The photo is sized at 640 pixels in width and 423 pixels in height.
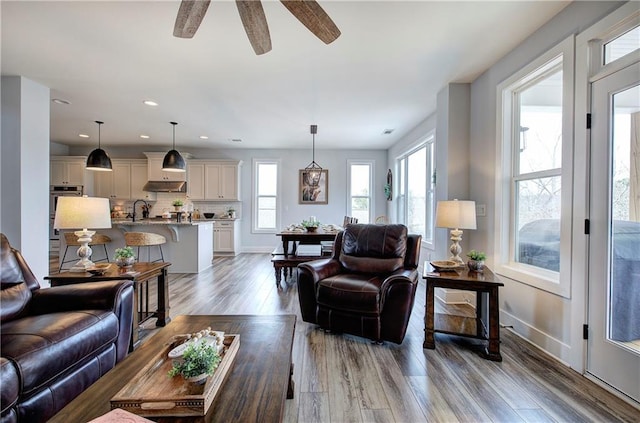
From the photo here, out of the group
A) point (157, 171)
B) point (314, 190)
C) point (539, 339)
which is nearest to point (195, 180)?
point (157, 171)

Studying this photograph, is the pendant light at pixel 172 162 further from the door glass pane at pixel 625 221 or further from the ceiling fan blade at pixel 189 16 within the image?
the door glass pane at pixel 625 221

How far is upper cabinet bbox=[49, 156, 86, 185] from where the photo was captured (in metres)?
6.61

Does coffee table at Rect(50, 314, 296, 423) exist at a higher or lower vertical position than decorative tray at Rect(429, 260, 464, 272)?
lower

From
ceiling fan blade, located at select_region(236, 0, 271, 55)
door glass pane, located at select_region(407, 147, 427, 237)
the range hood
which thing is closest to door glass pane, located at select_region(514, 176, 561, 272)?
door glass pane, located at select_region(407, 147, 427, 237)

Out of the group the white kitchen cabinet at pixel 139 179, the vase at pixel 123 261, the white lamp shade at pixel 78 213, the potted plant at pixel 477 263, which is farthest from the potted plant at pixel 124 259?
the white kitchen cabinet at pixel 139 179

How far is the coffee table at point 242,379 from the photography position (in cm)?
98

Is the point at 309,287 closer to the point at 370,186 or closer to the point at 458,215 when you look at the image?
the point at 458,215

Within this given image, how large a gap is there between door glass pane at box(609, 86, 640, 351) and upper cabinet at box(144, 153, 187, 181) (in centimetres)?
733

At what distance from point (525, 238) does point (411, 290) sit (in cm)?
132

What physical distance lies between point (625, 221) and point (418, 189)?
12.2ft

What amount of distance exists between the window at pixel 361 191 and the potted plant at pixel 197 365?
6.41 m

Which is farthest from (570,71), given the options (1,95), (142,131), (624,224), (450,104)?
(142,131)

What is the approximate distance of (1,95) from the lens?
3279 millimetres

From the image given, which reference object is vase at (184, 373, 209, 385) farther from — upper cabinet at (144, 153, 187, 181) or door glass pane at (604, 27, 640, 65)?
upper cabinet at (144, 153, 187, 181)
